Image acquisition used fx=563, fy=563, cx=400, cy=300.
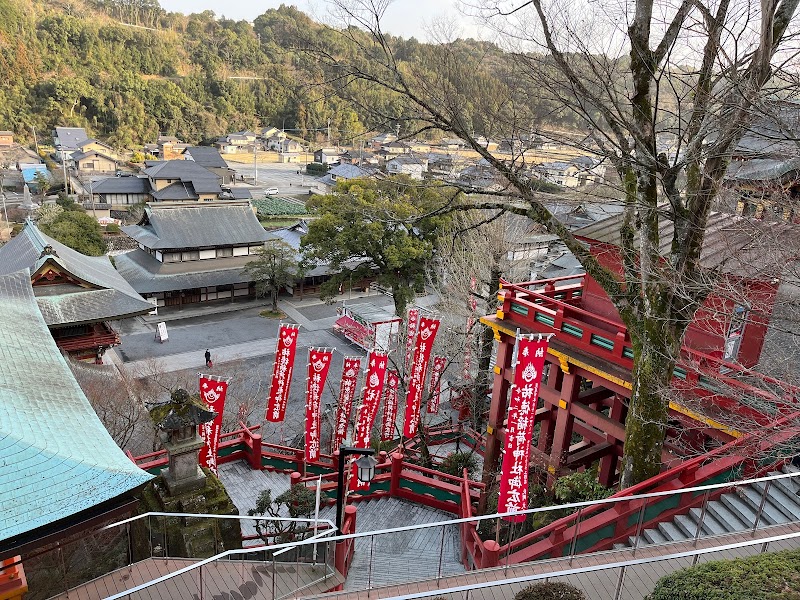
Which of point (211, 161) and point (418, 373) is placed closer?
point (418, 373)

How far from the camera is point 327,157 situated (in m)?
94.0

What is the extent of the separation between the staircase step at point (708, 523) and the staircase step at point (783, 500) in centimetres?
80

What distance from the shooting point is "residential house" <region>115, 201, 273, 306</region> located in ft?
109

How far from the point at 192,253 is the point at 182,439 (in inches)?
1063

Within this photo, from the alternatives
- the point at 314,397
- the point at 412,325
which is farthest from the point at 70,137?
the point at 314,397

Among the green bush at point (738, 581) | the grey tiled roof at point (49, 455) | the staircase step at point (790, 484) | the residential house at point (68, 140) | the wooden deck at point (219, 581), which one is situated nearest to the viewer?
the green bush at point (738, 581)

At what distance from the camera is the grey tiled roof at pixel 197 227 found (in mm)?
33562

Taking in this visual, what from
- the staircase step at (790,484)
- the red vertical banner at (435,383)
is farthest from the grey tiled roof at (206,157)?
the staircase step at (790,484)

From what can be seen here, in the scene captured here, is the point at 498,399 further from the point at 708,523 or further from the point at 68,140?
the point at 68,140

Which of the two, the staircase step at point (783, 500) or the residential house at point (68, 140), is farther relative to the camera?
the residential house at point (68, 140)

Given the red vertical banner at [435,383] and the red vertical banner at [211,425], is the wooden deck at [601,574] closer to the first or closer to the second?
the red vertical banner at [211,425]

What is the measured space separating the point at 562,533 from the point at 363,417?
6.84 metres

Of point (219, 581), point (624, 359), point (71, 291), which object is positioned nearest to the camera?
point (219, 581)

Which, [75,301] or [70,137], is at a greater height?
[70,137]
